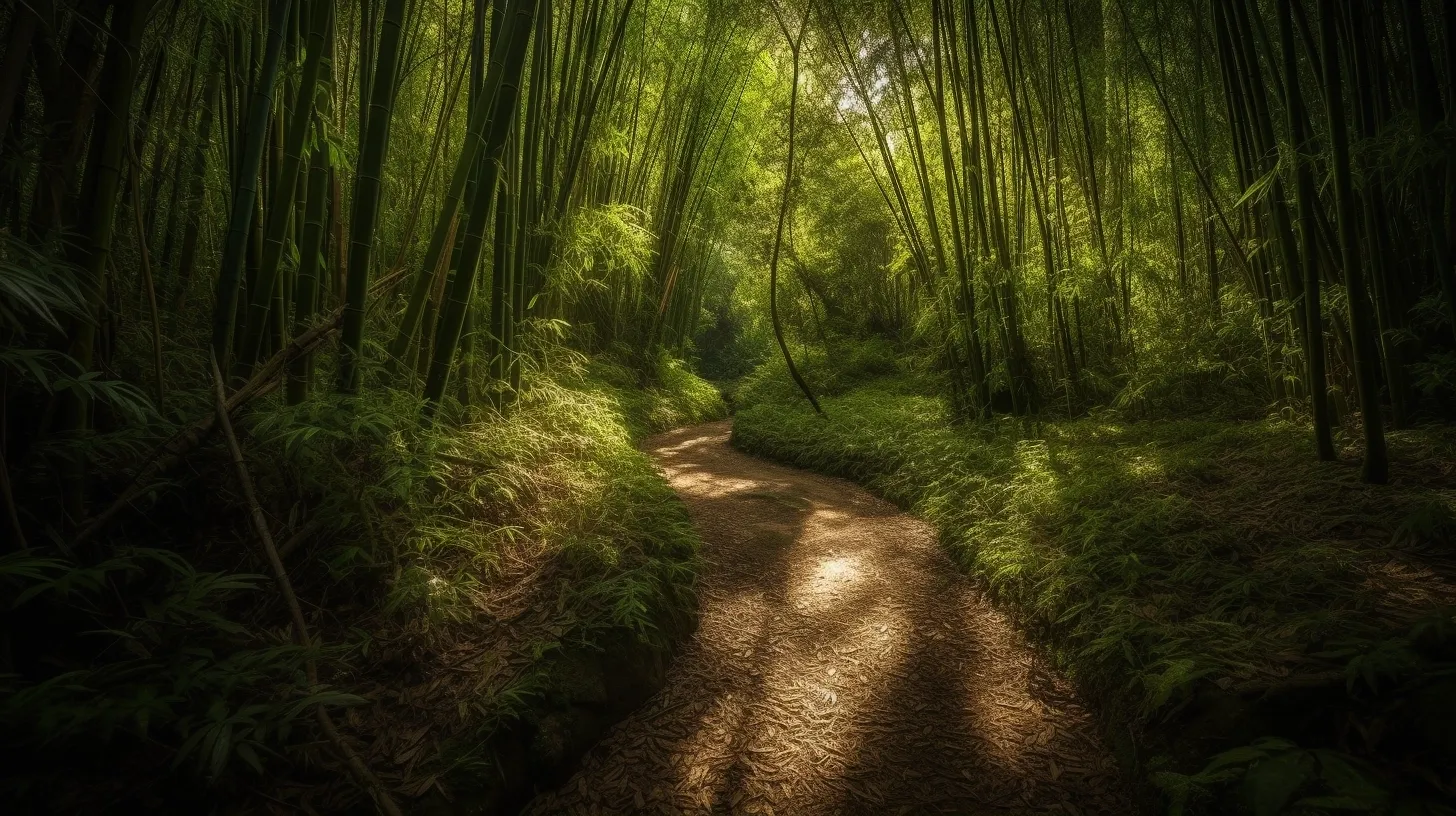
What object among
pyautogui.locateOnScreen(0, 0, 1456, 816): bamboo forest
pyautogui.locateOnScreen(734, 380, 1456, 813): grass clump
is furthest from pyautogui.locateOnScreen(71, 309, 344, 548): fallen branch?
pyautogui.locateOnScreen(734, 380, 1456, 813): grass clump

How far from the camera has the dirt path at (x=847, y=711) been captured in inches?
58.8

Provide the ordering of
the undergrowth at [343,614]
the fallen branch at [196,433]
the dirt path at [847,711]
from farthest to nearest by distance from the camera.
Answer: the dirt path at [847,711] < the fallen branch at [196,433] < the undergrowth at [343,614]

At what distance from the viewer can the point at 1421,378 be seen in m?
2.37

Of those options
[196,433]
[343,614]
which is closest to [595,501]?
[343,614]

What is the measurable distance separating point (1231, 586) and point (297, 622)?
2.69 m

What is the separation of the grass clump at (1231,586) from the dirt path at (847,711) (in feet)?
0.56

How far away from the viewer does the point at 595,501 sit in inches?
96.1

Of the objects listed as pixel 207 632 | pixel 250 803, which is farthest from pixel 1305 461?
pixel 207 632

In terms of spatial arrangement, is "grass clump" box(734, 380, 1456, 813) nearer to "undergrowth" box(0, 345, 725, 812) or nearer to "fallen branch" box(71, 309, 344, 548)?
"undergrowth" box(0, 345, 725, 812)

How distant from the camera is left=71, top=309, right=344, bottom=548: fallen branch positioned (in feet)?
4.25

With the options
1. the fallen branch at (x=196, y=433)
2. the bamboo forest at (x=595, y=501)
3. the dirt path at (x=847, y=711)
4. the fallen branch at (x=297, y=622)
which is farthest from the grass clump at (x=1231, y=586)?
the fallen branch at (x=196, y=433)

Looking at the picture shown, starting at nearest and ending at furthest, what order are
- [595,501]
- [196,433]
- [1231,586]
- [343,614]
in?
1. [196,433]
2. [343,614]
3. [1231,586]
4. [595,501]

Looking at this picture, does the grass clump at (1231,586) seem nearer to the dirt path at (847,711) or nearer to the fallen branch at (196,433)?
the dirt path at (847,711)

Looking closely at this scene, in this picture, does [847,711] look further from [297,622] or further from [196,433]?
[196,433]
